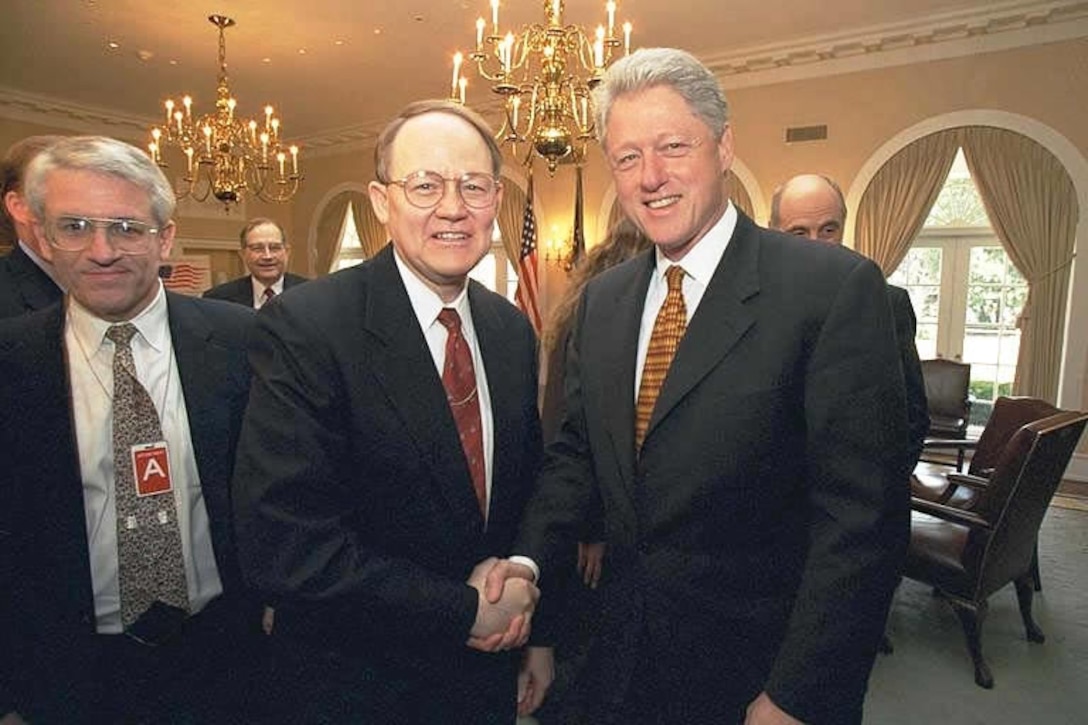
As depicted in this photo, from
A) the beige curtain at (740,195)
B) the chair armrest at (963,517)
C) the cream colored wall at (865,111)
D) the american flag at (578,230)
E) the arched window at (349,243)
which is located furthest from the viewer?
the arched window at (349,243)

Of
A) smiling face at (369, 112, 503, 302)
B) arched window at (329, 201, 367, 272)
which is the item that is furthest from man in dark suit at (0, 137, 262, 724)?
arched window at (329, 201, 367, 272)

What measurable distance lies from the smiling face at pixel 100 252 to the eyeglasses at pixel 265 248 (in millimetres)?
3258

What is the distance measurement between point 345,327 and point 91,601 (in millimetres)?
831

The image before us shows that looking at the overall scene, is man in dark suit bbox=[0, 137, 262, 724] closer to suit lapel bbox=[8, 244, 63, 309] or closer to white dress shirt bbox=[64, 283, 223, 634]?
white dress shirt bbox=[64, 283, 223, 634]

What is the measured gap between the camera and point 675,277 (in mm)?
1287

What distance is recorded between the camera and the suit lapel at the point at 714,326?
1.14 m

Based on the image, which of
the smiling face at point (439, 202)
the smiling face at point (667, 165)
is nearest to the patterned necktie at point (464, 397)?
the smiling face at point (439, 202)

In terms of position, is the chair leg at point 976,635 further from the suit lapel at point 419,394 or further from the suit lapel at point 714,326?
the suit lapel at point 419,394

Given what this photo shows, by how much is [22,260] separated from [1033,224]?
675 centimetres

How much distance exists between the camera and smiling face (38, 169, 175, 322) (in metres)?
1.38

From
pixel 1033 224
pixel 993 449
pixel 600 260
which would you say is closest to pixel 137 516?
pixel 600 260

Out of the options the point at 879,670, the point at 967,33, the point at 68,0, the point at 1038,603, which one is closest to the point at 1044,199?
the point at 967,33

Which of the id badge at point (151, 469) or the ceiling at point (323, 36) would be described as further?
the ceiling at point (323, 36)

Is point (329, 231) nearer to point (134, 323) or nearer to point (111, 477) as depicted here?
point (134, 323)
